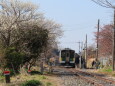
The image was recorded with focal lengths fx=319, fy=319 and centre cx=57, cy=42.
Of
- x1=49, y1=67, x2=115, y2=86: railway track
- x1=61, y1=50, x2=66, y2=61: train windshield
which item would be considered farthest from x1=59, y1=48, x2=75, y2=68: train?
x1=49, y1=67, x2=115, y2=86: railway track

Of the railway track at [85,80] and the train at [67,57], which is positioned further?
the train at [67,57]

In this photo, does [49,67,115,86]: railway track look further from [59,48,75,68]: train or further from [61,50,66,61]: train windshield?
[61,50,66,61]: train windshield

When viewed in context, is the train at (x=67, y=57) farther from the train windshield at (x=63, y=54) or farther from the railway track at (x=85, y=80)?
the railway track at (x=85, y=80)

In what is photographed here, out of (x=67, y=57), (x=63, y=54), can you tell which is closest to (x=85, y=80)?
(x=67, y=57)

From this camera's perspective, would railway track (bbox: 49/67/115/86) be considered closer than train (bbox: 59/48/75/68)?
Yes

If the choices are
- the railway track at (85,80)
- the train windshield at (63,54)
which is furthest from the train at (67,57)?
the railway track at (85,80)

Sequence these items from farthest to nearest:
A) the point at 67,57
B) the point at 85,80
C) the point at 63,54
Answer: the point at 63,54 < the point at 67,57 < the point at 85,80

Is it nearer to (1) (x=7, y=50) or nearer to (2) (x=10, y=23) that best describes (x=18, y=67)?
(1) (x=7, y=50)

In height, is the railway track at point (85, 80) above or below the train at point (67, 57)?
below

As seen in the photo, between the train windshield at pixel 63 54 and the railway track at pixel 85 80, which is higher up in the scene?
the train windshield at pixel 63 54

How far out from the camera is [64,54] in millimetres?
54375

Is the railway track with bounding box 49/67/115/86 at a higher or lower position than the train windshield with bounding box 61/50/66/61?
lower

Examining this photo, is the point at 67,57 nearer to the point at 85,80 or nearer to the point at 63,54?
the point at 63,54

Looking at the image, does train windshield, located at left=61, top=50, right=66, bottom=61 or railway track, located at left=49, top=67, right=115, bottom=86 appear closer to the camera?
railway track, located at left=49, top=67, right=115, bottom=86
